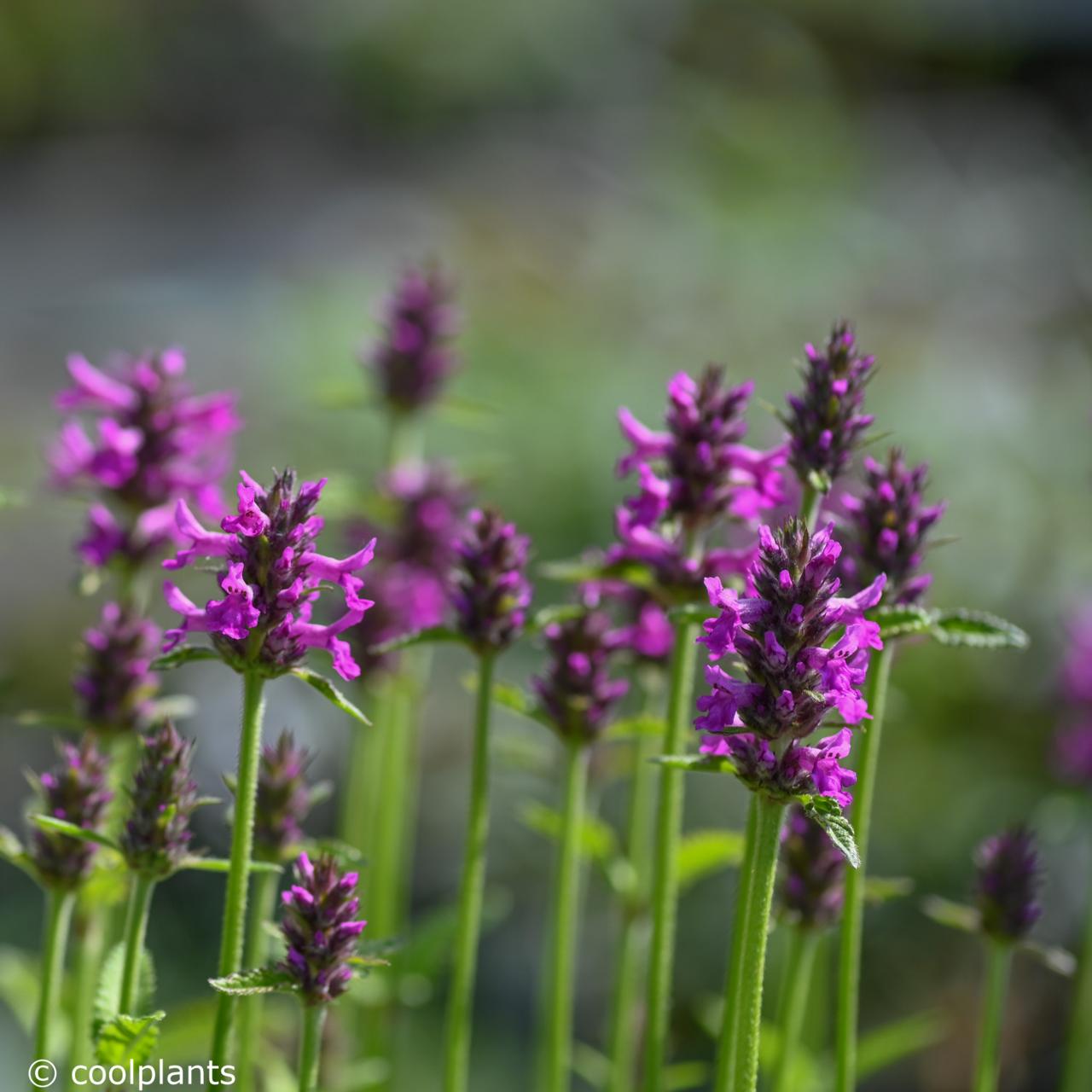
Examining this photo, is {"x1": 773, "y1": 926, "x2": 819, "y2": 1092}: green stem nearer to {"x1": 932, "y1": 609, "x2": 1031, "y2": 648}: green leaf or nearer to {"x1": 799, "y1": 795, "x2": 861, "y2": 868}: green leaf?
{"x1": 932, "y1": 609, "x2": 1031, "y2": 648}: green leaf

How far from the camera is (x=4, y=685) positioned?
9.21ft

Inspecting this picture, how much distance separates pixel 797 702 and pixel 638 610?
44.8 inches

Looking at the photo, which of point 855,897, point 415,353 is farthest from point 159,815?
point 415,353

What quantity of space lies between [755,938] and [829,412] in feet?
2.56

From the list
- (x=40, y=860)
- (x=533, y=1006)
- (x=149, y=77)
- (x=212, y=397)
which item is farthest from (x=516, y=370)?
(x=149, y=77)

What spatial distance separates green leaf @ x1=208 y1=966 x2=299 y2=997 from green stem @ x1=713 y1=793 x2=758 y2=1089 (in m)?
0.59

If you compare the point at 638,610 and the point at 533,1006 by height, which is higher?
the point at 638,610

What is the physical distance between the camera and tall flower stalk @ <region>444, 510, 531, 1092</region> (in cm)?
244

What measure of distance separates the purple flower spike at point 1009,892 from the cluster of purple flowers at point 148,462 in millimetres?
1534

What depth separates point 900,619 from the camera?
2148 millimetres

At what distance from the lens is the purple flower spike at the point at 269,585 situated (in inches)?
74.2

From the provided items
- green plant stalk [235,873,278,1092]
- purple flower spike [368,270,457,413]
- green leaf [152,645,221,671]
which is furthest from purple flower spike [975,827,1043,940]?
purple flower spike [368,270,457,413]

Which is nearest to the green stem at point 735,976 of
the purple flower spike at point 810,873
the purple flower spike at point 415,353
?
the purple flower spike at point 810,873

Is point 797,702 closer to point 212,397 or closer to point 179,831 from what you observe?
point 179,831
